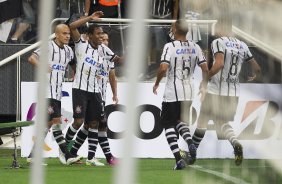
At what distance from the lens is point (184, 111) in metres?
10.7

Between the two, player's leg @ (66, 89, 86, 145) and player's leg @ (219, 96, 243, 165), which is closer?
player's leg @ (219, 96, 243, 165)

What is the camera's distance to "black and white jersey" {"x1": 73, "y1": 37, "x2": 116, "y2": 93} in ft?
35.2

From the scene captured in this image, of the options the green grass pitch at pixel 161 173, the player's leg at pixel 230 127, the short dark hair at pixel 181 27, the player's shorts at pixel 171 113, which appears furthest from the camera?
the player's shorts at pixel 171 113

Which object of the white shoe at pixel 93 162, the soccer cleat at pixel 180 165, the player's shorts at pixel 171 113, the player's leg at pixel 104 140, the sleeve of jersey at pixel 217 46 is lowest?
the white shoe at pixel 93 162

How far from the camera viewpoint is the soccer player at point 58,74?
10633mm

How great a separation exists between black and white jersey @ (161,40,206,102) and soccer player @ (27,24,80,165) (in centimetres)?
115

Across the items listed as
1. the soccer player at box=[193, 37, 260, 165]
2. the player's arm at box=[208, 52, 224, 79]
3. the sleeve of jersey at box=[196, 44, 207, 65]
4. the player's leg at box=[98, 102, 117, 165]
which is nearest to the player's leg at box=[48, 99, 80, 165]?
the player's leg at box=[98, 102, 117, 165]

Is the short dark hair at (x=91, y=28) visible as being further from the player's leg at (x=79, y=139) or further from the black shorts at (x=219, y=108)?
the black shorts at (x=219, y=108)

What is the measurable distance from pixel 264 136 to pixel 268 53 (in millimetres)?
484

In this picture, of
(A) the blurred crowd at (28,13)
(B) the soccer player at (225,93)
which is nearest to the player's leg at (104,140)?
(B) the soccer player at (225,93)

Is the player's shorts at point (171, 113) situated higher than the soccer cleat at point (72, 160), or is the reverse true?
the player's shorts at point (171, 113)

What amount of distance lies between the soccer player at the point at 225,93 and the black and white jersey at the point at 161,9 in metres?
3.37

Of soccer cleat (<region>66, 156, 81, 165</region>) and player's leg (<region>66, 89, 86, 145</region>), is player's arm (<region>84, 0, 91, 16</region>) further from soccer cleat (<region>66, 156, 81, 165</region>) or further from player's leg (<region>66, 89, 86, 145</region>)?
soccer cleat (<region>66, 156, 81, 165</region>)

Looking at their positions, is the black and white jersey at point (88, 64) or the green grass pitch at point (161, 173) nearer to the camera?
the green grass pitch at point (161, 173)
